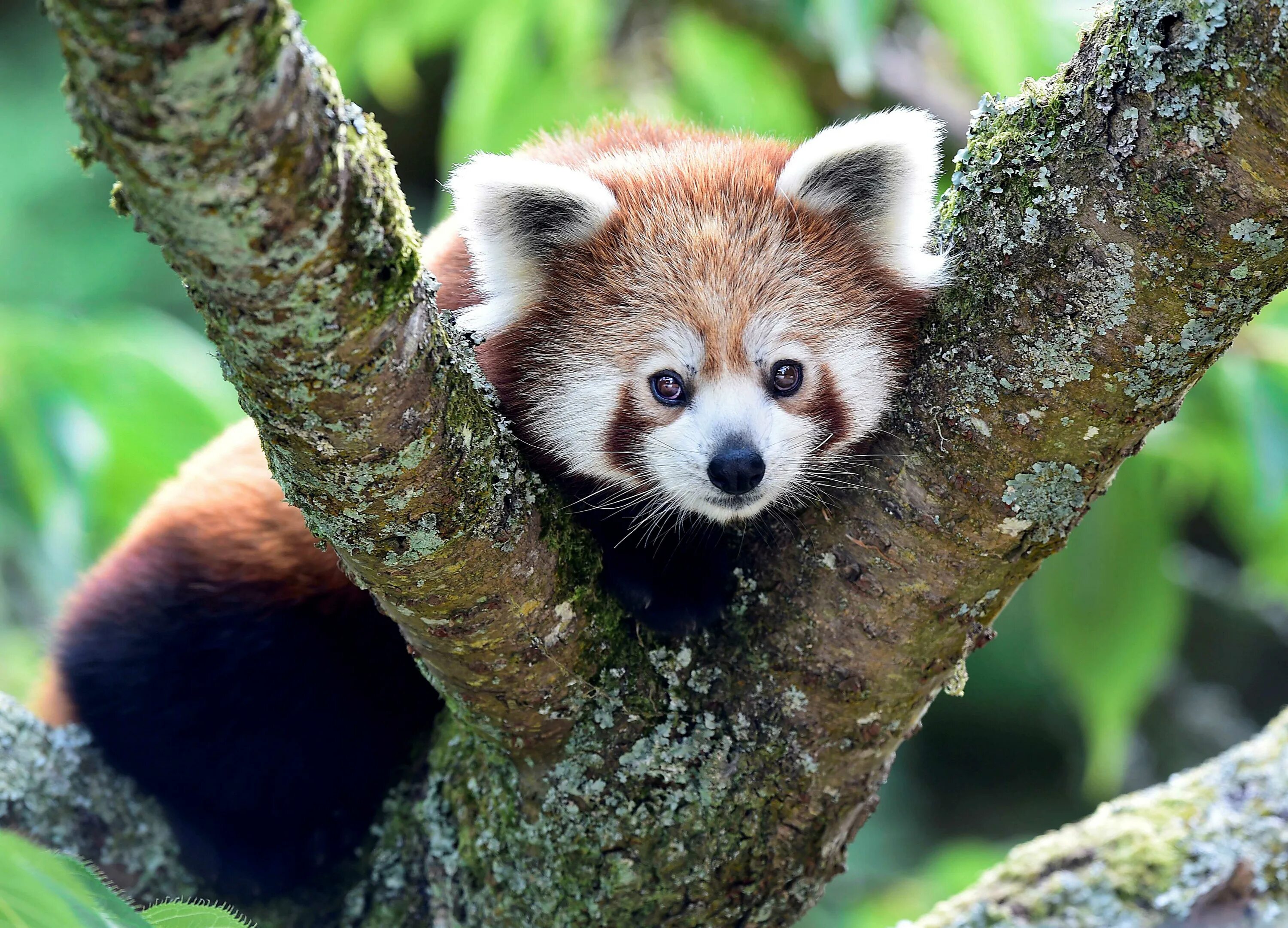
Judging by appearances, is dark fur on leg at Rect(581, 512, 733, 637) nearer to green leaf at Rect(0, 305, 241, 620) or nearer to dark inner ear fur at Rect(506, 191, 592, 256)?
dark inner ear fur at Rect(506, 191, 592, 256)

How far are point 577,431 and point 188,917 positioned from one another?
1301 mm

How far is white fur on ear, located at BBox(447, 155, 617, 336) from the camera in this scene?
7.63 ft

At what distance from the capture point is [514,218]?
7.99ft

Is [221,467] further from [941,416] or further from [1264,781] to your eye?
[1264,781]

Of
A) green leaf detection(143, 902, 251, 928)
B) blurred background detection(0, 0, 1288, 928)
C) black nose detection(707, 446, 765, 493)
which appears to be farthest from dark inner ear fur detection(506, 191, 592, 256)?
green leaf detection(143, 902, 251, 928)

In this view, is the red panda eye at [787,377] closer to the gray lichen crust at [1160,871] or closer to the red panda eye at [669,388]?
the red panda eye at [669,388]

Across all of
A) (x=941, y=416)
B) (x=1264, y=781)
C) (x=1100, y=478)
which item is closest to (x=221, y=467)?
(x=941, y=416)

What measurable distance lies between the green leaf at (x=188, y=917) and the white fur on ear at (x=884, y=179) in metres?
1.68

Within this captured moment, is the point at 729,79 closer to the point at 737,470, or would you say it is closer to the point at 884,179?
the point at 884,179

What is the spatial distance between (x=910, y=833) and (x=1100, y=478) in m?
4.81

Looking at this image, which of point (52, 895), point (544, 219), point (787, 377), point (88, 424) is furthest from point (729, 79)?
point (52, 895)

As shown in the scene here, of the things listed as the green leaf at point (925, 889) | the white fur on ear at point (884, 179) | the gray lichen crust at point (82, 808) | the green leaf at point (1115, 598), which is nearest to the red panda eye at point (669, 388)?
the white fur on ear at point (884, 179)

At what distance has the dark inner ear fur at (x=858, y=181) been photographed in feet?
8.01

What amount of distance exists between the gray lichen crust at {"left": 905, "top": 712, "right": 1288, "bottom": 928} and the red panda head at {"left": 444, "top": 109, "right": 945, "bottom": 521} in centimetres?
107
